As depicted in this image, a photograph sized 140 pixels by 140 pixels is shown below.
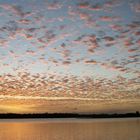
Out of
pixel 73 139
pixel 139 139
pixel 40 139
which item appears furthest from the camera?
pixel 40 139

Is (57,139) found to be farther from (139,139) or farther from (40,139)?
(139,139)

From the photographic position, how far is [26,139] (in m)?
49.2

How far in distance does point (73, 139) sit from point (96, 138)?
377 centimetres

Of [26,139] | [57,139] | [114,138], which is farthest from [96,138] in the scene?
[26,139]

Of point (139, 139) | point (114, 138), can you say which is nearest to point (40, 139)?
point (114, 138)

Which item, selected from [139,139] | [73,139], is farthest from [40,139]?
[139,139]

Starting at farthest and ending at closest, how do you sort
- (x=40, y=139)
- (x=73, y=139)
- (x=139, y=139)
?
(x=40, y=139), (x=73, y=139), (x=139, y=139)

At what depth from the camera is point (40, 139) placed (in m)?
50.0

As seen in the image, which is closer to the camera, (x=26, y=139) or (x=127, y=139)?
(x=127, y=139)

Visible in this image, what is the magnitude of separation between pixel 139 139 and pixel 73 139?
29.9 ft

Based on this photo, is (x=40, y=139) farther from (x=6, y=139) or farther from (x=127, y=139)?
(x=127, y=139)

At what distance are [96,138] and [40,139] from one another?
27.3 ft

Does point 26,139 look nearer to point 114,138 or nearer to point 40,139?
point 40,139

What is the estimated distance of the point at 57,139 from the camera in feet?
156
